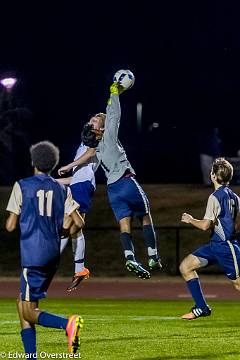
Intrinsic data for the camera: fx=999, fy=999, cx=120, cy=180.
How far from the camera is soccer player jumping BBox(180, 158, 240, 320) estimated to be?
38.9 ft

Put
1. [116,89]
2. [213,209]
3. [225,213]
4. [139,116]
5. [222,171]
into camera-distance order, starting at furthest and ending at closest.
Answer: [139,116], [116,89], [225,213], [213,209], [222,171]

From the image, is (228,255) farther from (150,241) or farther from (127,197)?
(127,197)

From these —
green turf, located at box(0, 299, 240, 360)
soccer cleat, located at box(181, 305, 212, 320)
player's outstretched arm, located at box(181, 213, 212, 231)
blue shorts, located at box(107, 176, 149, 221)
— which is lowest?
green turf, located at box(0, 299, 240, 360)

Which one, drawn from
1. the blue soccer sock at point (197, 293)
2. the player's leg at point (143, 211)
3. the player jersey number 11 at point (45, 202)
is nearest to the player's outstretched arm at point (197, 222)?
the blue soccer sock at point (197, 293)

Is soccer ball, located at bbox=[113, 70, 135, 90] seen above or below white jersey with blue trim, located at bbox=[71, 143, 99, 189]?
above

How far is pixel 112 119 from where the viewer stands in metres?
12.8

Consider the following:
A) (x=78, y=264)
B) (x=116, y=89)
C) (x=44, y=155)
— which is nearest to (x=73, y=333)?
(x=44, y=155)

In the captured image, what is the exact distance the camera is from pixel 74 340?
8820mm

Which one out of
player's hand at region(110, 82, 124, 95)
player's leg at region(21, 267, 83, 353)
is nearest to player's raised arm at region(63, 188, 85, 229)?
player's leg at region(21, 267, 83, 353)

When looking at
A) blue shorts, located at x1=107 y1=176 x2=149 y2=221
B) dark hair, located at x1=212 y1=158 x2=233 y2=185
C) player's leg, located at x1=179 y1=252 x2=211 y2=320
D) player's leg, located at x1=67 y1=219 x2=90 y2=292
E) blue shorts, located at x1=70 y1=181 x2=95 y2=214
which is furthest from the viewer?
blue shorts, located at x1=70 y1=181 x2=95 y2=214

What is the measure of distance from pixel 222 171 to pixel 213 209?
487mm

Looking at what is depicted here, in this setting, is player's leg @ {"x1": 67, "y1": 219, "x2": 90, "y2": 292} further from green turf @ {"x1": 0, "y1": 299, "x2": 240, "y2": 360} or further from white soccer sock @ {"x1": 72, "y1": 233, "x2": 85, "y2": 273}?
green turf @ {"x1": 0, "y1": 299, "x2": 240, "y2": 360}

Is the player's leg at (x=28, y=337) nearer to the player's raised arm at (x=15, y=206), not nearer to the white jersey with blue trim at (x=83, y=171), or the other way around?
the player's raised arm at (x=15, y=206)

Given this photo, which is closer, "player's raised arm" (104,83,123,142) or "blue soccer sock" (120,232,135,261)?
"player's raised arm" (104,83,123,142)
